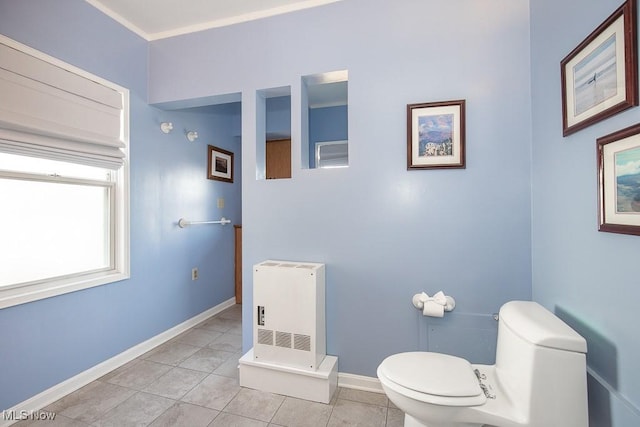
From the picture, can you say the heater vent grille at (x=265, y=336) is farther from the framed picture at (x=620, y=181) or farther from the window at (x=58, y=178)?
the framed picture at (x=620, y=181)

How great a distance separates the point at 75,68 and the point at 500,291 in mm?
3021

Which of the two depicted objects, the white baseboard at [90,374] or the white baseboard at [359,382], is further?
the white baseboard at [359,382]

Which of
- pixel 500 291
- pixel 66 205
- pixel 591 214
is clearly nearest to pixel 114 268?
pixel 66 205

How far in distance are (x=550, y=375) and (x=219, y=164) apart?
3.26m

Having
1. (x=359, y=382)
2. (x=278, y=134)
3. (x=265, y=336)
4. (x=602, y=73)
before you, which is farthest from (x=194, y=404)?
(x=278, y=134)

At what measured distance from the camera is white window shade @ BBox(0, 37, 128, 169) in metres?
1.53

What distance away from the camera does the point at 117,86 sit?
2.13 meters

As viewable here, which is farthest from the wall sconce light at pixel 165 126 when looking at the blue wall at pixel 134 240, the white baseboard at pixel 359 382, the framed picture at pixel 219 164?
the white baseboard at pixel 359 382

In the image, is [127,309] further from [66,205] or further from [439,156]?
[439,156]

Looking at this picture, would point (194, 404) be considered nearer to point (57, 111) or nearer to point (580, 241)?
point (57, 111)

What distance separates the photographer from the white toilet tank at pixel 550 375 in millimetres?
1016

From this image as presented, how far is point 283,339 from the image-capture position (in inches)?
70.1

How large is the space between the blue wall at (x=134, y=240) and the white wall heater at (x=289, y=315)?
3.76 feet

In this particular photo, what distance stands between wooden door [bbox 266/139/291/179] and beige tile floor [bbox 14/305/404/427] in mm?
2177
